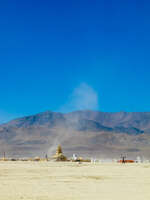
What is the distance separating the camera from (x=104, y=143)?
153500 mm

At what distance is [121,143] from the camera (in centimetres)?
15412

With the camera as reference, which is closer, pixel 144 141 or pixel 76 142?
pixel 76 142

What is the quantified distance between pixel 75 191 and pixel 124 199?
2.40m

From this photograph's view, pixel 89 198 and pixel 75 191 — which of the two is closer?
pixel 89 198

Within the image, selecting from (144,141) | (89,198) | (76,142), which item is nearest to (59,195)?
(89,198)

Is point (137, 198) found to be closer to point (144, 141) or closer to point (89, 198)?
point (89, 198)

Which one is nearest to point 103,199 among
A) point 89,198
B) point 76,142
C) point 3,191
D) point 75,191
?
point 89,198

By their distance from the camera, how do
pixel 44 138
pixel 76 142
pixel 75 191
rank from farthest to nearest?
pixel 44 138
pixel 76 142
pixel 75 191

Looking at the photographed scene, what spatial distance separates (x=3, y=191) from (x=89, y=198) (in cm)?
341

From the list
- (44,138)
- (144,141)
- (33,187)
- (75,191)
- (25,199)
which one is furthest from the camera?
(44,138)

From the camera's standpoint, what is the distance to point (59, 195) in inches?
489

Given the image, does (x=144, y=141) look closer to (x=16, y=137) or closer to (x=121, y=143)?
(x=121, y=143)

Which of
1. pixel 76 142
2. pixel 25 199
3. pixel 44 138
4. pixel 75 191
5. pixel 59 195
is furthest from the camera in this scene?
pixel 44 138

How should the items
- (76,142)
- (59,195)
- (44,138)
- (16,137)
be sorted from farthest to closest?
(16,137) → (44,138) → (76,142) → (59,195)
